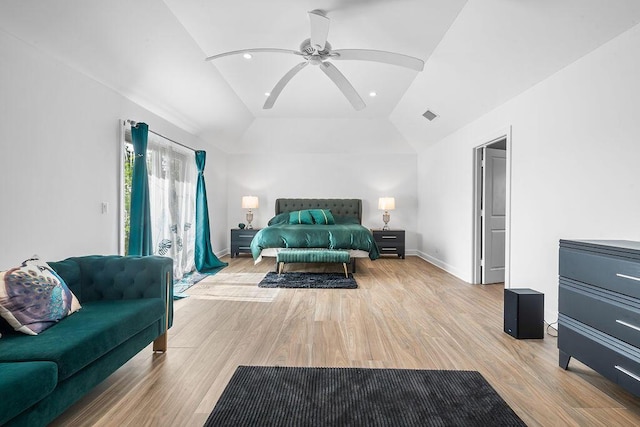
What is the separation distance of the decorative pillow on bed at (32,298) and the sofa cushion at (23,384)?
327 mm

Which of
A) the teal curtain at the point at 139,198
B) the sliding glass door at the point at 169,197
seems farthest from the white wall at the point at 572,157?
the sliding glass door at the point at 169,197

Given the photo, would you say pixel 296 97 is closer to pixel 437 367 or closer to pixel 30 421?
pixel 437 367

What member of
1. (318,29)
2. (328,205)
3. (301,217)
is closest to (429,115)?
(328,205)

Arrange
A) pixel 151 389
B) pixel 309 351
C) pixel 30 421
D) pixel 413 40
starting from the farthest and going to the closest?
pixel 413 40 → pixel 309 351 → pixel 151 389 → pixel 30 421

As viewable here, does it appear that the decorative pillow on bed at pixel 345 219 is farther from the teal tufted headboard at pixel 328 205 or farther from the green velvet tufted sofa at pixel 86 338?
the green velvet tufted sofa at pixel 86 338

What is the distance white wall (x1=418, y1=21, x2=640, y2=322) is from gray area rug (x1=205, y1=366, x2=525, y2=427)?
61.5 inches

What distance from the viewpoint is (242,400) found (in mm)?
1684

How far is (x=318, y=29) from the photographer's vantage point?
242 cm

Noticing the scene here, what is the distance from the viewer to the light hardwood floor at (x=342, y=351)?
5.37 feet

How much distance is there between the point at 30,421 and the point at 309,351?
4.87ft

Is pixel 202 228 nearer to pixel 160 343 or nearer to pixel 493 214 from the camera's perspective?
pixel 160 343

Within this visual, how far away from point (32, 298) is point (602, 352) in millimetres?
3084

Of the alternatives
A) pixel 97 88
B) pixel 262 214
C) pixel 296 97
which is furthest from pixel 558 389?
pixel 262 214

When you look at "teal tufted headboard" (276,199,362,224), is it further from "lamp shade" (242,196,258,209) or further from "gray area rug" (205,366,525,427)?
"gray area rug" (205,366,525,427)
